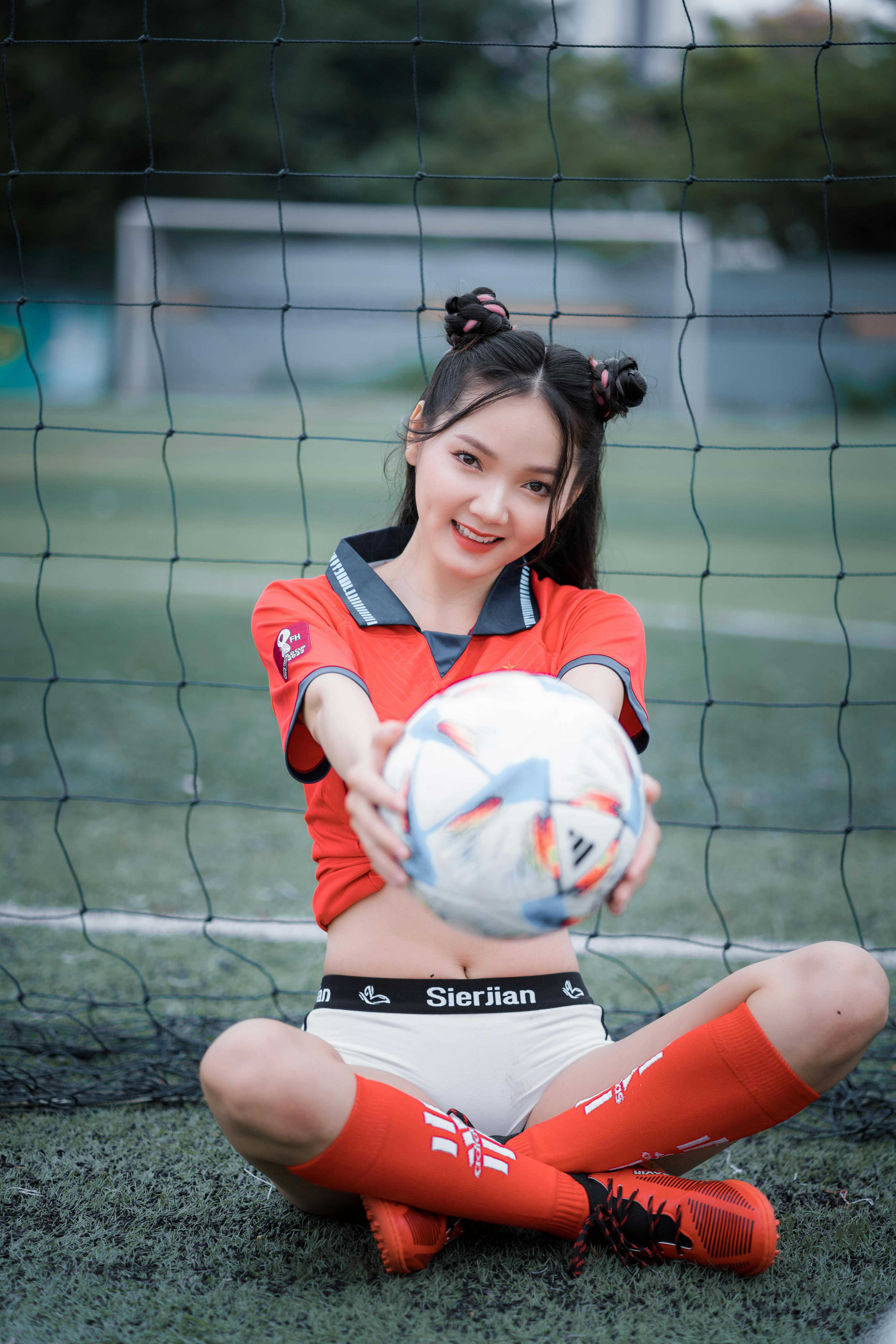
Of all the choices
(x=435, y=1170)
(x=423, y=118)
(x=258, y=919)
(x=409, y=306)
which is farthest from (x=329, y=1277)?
(x=423, y=118)

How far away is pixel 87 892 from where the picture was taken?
116 inches

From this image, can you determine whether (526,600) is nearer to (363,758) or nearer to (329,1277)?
(363,758)

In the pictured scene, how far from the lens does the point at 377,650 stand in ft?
5.97

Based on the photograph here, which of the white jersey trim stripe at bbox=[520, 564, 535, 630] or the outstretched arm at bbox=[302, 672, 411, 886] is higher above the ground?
the white jersey trim stripe at bbox=[520, 564, 535, 630]

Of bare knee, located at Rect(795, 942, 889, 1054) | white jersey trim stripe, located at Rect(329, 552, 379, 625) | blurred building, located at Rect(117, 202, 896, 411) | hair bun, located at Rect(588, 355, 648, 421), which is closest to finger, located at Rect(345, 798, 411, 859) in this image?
white jersey trim stripe, located at Rect(329, 552, 379, 625)

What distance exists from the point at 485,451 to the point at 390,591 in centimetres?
29

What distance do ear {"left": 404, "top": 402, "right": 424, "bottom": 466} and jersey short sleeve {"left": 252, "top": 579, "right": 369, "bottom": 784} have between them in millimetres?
265

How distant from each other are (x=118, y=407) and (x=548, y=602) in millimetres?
18514

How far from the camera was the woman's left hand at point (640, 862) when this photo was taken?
4.49 ft

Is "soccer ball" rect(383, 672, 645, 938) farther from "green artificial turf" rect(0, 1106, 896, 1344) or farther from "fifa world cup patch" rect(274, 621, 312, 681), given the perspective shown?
"green artificial turf" rect(0, 1106, 896, 1344)

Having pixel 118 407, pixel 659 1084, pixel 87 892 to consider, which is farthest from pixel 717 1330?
pixel 118 407

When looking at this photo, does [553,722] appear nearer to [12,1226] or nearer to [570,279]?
[12,1226]

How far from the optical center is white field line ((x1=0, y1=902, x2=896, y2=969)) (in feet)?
8.87

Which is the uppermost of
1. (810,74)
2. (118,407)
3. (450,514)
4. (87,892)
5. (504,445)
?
(810,74)
